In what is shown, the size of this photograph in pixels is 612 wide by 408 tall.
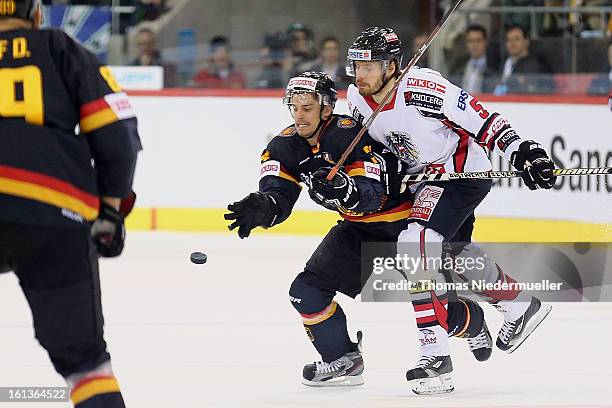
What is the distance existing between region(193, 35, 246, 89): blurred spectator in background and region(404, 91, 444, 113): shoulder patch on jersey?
4662 mm

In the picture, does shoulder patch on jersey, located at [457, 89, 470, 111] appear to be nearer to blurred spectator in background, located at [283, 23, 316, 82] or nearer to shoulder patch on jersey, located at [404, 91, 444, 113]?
shoulder patch on jersey, located at [404, 91, 444, 113]

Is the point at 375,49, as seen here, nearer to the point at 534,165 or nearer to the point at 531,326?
the point at 534,165

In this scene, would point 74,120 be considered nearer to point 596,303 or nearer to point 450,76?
point 596,303

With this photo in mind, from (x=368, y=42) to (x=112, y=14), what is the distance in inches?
196

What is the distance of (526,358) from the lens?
5.03 meters

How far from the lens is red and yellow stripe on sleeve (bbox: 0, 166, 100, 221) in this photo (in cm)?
286

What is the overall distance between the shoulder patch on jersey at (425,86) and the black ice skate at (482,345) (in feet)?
2.79

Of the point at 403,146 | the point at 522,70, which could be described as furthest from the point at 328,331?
the point at 522,70

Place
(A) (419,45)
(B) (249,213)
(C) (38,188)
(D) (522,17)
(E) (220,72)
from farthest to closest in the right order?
(E) (220,72), (A) (419,45), (D) (522,17), (B) (249,213), (C) (38,188)

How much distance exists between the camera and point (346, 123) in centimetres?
453

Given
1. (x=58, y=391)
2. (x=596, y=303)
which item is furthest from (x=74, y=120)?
(x=596, y=303)

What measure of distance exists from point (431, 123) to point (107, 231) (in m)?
1.76

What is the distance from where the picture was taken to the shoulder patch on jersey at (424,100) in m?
4.44

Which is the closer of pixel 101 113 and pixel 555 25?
pixel 101 113
